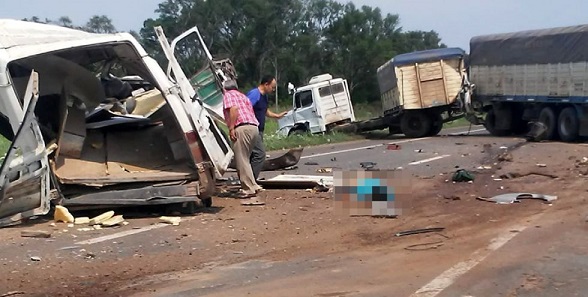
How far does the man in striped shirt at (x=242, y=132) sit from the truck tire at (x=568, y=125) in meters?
14.2

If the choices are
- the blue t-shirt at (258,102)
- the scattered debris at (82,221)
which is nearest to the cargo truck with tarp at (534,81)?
the blue t-shirt at (258,102)

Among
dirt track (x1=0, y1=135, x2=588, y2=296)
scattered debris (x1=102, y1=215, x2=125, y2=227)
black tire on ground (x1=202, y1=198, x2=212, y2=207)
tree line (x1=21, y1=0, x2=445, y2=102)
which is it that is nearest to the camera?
dirt track (x1=0, y1=135, x2=588, y2=296)

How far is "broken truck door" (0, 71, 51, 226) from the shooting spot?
8.50 m

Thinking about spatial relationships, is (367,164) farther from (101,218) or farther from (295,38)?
(295,38)

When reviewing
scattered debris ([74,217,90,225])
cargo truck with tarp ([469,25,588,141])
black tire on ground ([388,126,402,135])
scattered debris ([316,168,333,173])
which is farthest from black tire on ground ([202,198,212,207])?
black tire on ground ([388,126,402,135])

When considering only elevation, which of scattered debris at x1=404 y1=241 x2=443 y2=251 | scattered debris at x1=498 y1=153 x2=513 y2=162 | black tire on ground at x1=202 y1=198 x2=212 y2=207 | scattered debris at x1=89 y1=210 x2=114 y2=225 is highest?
scattered debris at x1=89 y1=210 x2=114 y2=225

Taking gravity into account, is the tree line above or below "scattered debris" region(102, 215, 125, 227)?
above

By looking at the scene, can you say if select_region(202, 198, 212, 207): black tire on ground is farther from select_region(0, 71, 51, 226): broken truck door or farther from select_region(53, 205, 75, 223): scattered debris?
select_region(0, 71, 51, 226): broken truck door

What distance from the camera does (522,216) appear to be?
29.9 ft

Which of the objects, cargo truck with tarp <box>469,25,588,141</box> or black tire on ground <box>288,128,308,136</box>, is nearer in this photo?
cargo truck with tarp <box>469,25,588,141</box>

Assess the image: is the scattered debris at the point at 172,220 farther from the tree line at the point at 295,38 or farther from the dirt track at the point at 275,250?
the tree line at the point at 295,38

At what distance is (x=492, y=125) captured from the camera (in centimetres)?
2912

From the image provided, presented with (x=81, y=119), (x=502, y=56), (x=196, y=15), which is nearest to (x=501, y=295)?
(x=81, y=119)

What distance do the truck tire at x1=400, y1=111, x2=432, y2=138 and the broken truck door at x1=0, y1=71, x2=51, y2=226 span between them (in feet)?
70.2
